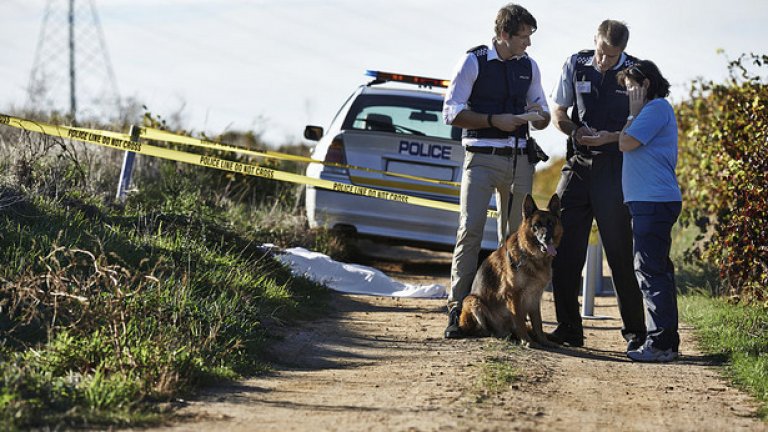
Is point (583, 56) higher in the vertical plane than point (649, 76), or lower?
higher

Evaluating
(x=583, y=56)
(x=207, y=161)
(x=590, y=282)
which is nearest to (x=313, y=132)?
(x=207, y=161)

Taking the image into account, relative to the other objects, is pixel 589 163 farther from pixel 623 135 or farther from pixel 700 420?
pixel 700 420

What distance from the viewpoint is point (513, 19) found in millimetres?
7426

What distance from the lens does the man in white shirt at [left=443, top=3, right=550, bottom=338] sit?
7520 mm

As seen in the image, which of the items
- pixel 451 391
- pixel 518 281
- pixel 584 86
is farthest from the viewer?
pixel 584 86

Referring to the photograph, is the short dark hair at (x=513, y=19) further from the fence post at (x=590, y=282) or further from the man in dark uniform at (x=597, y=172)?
Result: the fence post at (x=590, y=282)

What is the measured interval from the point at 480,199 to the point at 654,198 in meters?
1.26

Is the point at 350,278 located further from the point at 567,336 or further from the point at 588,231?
the point at 588,231

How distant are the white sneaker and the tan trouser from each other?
4.21ft

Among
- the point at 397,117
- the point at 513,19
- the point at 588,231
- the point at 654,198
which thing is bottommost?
the point at 588,231

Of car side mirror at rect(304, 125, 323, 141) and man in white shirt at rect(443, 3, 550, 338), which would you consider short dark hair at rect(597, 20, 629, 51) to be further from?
car side mirror at rect(304, 125, 323, 141)

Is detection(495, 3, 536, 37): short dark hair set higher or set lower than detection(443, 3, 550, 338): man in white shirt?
higher

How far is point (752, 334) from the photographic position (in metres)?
7.85

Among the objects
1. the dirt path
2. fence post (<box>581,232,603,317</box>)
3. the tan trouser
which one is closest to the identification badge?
the tan trouser
